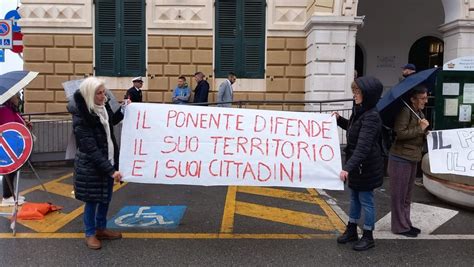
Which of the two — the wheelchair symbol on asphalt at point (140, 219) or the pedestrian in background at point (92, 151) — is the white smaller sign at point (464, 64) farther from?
the pedestrian in background at point (92, 151)

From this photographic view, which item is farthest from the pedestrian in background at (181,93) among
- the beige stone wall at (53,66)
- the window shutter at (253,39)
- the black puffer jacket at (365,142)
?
the black puffer jacket at (365,142)

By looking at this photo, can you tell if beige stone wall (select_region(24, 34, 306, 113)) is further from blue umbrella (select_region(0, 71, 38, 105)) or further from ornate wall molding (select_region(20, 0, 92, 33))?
blue umbrella (select_region(0, 71, 38, 105))

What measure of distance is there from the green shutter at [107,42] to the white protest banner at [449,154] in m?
9.89

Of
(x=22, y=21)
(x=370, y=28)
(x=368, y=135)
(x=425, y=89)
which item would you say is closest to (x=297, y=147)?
(x=368, y=135)

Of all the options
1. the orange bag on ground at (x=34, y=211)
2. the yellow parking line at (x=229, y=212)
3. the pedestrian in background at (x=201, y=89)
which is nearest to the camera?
the yellow parking line at (x=229, y=212)

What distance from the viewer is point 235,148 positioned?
18.1ft

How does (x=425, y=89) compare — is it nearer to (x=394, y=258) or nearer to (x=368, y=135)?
(x=368, y=135)

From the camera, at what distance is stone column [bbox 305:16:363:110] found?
12328mm

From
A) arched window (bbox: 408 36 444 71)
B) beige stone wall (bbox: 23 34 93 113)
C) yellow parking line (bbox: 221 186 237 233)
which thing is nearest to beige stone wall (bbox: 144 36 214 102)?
beige stone wall (bbox: 23 34 93 113)

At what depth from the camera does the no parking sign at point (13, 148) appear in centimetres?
574

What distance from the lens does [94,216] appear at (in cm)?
525

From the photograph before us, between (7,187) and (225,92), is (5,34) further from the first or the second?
(7,187)

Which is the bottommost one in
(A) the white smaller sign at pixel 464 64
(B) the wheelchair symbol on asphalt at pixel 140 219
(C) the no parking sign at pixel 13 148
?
(B) the wheelchair symbol on asphalt at pixel 140 219

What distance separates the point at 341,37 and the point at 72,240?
8.99 metres
